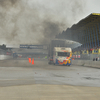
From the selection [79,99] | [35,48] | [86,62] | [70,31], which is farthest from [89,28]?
[79,99]

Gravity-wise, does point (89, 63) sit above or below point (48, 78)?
above

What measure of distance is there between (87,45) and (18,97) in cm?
8545

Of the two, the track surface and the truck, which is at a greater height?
the truck

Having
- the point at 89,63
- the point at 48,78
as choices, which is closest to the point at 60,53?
the point at 89,63

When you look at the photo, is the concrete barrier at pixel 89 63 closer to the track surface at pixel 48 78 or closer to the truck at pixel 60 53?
the truck at pixel 60 53

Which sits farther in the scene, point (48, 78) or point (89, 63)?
point (89, 63)

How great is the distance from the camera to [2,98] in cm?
650

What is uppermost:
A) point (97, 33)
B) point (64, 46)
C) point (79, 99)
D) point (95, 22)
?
point (95, 22)

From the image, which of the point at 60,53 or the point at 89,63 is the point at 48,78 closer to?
the point at 60,53

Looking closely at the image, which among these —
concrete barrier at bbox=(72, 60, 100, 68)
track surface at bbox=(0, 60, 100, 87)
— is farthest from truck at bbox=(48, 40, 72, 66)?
track surface at bbox=(0, 60, 100, 87)

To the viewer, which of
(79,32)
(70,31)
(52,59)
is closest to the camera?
(52,59)

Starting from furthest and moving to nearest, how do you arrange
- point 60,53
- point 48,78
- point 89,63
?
1. point 89,63
2. point 60,53
3. point 48,78

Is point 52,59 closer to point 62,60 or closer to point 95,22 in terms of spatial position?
point 62,60

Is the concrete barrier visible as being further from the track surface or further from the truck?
the track surface
